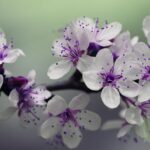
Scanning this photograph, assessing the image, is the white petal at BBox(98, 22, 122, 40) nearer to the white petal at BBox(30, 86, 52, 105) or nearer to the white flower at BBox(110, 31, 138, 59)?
the white flower at BBox(110, 31, 138, 59)

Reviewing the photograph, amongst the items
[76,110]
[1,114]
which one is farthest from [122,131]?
[1,114]

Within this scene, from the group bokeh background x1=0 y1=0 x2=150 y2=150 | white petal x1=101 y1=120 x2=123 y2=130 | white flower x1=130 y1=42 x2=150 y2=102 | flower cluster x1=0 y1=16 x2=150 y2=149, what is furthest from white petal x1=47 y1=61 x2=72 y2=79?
bokeh background x1=0 y1=0 x2=150 y2=150

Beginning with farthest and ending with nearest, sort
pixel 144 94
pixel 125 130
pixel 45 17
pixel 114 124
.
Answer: pixel 45 17 → pixel 114 124 → pixel 125 130 → pixel 144 94

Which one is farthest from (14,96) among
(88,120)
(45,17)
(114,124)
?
(45,17)

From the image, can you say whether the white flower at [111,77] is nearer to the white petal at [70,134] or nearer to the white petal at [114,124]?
the white petal at [70,134]

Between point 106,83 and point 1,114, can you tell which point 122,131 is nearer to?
point 106,83

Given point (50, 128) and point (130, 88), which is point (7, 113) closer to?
point (50, 128)
